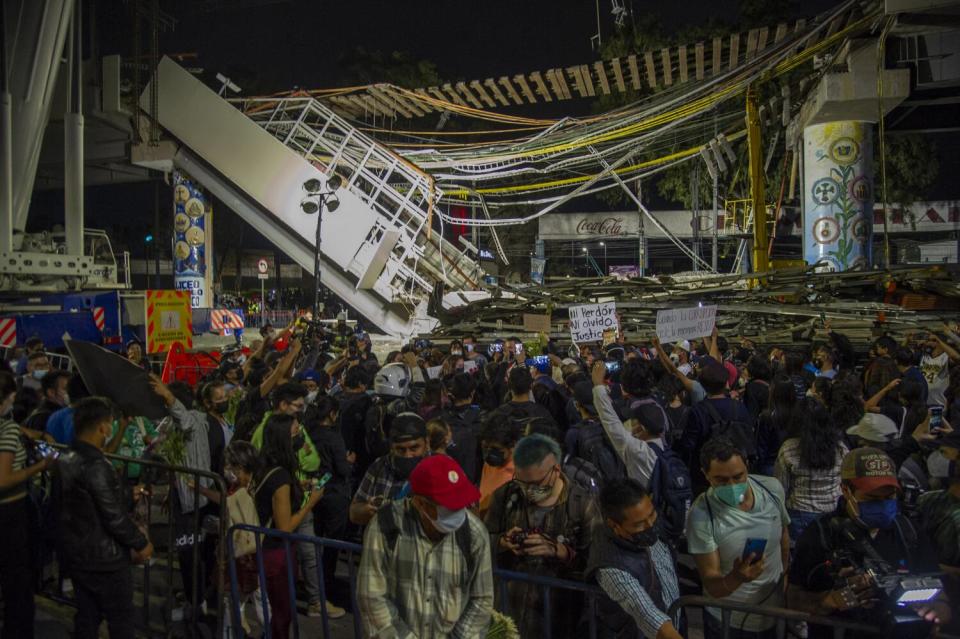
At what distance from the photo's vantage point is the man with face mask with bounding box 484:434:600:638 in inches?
133

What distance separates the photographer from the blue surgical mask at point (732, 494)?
348 cm

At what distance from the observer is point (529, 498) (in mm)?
3469

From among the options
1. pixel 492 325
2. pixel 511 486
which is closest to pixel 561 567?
pixel 511 486

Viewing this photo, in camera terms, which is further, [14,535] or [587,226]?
[587,226]

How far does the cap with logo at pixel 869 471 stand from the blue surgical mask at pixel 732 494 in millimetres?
463

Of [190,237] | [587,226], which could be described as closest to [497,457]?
[190,237]

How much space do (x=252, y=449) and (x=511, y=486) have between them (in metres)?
2.03

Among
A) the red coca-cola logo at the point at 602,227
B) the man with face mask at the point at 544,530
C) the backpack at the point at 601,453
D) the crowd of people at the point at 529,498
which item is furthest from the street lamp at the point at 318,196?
the man with face mask at the point at 544,530

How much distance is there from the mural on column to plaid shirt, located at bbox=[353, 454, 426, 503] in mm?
14193

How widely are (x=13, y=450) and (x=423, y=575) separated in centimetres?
327

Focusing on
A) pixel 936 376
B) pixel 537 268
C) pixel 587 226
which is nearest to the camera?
pixel 936 376

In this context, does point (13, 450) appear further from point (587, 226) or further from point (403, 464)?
point (587, 226)

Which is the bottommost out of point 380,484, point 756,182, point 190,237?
point 380,484

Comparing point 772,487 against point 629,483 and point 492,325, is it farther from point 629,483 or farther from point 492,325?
point 492,325
